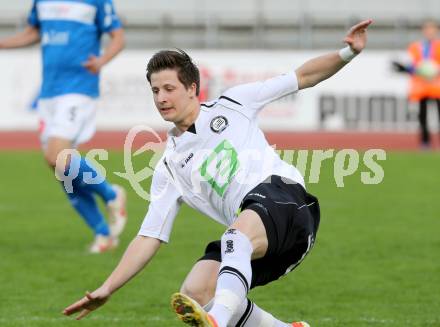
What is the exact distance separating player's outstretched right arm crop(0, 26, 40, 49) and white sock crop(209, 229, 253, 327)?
212 inches

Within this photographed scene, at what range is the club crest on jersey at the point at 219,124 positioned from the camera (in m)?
5.36

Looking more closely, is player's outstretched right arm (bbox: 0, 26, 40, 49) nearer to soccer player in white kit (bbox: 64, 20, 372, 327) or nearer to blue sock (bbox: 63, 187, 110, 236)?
blue sock (bbox: 63, 187, 110, 236)

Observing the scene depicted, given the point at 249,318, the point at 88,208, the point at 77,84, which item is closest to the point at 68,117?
the point at 77,84

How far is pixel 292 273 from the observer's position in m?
8.34

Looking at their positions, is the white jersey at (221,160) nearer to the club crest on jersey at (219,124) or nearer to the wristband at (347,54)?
the club crest on jersey at (219,124)

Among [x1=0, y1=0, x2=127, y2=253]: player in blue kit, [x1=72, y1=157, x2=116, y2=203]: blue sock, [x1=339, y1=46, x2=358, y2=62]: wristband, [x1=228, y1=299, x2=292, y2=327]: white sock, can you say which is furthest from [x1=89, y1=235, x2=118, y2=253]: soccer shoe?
[x1=339, y1=46, x2=358, y2=62]: wristband

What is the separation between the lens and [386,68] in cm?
2367

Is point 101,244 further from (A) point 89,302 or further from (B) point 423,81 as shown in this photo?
(B) point 423,81

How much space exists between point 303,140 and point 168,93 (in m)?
17.1

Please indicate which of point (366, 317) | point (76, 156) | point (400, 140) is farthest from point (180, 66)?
point (400, 140)

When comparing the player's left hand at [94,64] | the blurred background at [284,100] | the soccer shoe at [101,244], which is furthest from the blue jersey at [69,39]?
the blurred background at [284,100]

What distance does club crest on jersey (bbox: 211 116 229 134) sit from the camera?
5.36 meters

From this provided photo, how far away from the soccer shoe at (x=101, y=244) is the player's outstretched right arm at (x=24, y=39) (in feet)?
6.14

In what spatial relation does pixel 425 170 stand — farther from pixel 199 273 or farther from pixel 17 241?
pixel 199 273
